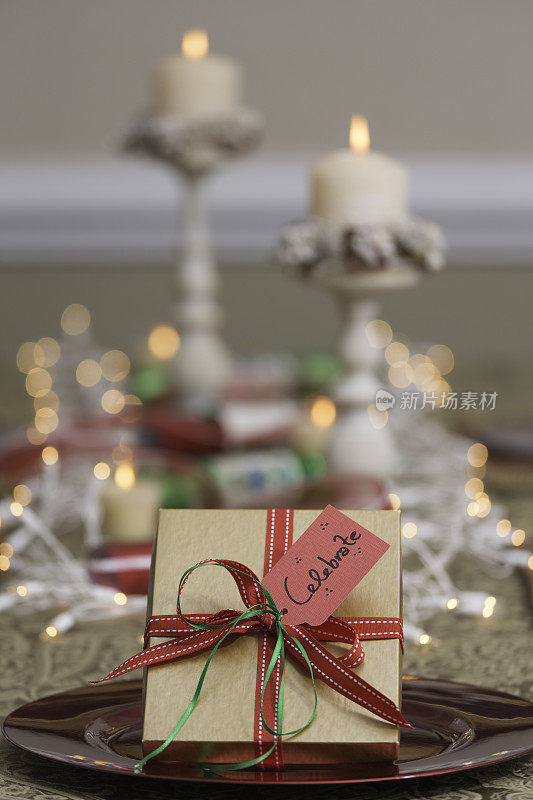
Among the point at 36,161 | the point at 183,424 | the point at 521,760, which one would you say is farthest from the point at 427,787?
the point at 36,161

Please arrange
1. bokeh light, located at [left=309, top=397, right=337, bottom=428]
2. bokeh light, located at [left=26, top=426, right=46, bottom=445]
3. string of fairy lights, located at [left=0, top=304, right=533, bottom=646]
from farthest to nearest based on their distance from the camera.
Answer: bokeh light, located at [left=26, top=426, right=46, bottom=445] < bokeh light, located at [left=309, top=397, right=337, bottom=428] < string of fairy lights, located at [left=0, top=304, right=533, bottom=646]

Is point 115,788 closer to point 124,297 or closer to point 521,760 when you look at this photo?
point 521,760

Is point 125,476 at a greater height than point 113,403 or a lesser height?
lesser

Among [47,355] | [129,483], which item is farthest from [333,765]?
[47,355]

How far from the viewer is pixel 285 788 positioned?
0.48 m

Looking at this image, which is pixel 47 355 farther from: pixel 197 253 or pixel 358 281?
pixel 358 281

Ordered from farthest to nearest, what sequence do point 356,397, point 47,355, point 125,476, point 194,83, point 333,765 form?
point 47,355 → point 194,83 → point 356,397 → point 125,476 → point 333,765

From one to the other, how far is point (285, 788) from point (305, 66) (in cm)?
257

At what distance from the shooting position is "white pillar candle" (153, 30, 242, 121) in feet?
4.70

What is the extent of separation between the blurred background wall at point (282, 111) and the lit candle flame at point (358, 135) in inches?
68.7

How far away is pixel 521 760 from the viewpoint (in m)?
0.51

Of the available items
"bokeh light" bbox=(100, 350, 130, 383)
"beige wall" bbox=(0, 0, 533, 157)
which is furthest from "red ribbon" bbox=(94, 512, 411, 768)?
"beige wall" bbox=(0, 0, 533, 157)

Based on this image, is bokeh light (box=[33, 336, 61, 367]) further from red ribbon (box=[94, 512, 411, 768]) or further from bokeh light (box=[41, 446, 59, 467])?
red ribbon (box=[94, 512, 411, 768])

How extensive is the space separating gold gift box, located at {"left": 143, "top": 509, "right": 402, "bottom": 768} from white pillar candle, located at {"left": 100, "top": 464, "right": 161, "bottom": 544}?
0.39m
